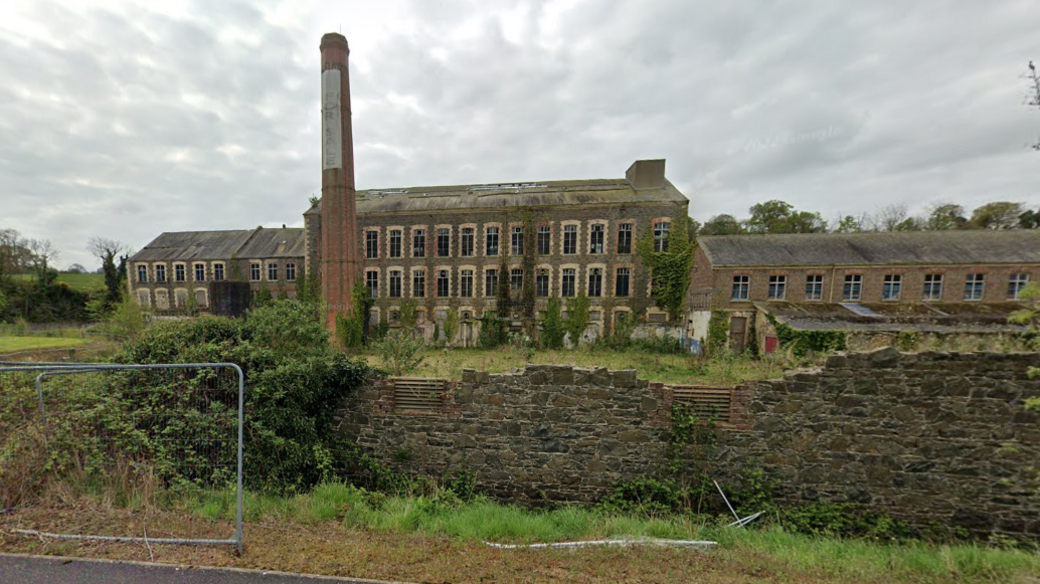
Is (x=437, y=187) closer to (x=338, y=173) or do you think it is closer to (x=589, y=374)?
(x=338, y=173)

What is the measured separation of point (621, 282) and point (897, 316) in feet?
45.1

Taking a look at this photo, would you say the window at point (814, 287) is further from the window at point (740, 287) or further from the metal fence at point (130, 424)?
the metal fence at point (130, 424)

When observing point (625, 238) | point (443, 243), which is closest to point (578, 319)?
point (625, 238)

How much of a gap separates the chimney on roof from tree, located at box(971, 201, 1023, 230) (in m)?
26.7

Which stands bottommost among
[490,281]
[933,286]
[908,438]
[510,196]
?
[908,438]

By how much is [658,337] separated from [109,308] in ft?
166

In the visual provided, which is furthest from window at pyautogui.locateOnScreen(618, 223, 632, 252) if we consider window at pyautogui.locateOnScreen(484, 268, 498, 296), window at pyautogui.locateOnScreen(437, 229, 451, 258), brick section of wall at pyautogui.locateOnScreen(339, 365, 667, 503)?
brick section of wall at pyautogui.locateOnScreen(339, 365, 667, 503)

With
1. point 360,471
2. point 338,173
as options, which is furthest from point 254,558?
point 338,173

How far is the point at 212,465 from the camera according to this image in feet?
16.6

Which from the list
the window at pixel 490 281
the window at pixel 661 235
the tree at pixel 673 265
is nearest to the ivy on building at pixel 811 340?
the tree at pixel 673 265

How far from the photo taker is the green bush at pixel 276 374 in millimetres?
5613

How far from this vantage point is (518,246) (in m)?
23.1

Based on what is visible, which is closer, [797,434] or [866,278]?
[797,434]

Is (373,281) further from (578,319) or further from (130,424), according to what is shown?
(130,424)
